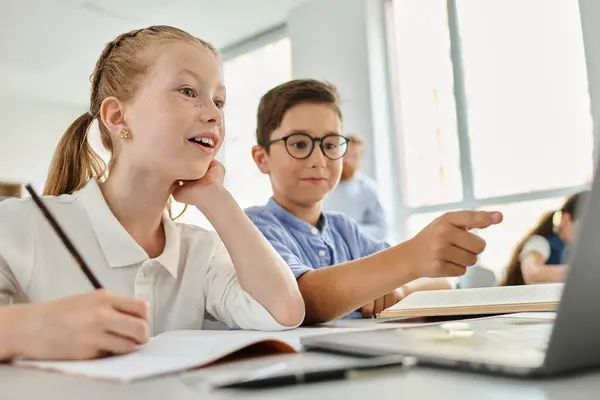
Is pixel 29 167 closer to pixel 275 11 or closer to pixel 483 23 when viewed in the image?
pixel 275 11

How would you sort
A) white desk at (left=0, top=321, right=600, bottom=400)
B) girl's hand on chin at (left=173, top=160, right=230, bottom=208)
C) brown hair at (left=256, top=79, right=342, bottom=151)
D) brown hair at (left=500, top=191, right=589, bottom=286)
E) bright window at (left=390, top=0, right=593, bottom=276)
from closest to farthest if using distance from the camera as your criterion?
white desk at (left=0, top=321, right=600, bottom=400) → girl's hand on chin at (left=173, top=160, right=230, bottom=208) → brown hair at (left=256, top=79, right=342, bottom=151) → brown hair at (left=500, top=191, right=589, bottom=286) → bright window at (left=390, top=0, right=593, bottom=276)

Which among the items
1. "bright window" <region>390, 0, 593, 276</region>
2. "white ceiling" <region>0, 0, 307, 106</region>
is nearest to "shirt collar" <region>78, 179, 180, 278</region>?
"bright window" <region>390, 0, 593, 276</region>

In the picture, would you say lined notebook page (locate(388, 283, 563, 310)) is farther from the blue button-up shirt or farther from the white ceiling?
the white ceiling

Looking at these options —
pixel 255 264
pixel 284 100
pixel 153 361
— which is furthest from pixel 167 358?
pixel 284 100

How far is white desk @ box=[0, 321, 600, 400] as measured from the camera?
282mm

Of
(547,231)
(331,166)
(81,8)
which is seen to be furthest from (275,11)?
(331,166)

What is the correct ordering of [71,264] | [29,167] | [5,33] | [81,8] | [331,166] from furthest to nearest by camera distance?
[29,167], [5,33], [81,8], [331,166], [71,264]

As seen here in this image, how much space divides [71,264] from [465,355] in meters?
0.63

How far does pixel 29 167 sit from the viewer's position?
5.53 meters

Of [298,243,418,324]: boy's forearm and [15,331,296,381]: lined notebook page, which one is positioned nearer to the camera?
[15,331,296,381]: lined notebook page

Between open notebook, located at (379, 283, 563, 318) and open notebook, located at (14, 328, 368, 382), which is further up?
open notebook, located at (379, 283, 563, 318)

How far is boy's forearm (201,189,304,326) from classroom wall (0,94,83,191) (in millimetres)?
4887

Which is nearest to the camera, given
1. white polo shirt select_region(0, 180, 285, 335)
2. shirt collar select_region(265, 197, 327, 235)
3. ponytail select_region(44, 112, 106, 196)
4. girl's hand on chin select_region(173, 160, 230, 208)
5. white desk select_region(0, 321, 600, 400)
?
white desk select_region(0, 321, 600, 400)

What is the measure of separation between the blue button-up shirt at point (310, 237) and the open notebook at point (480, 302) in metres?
0.24
